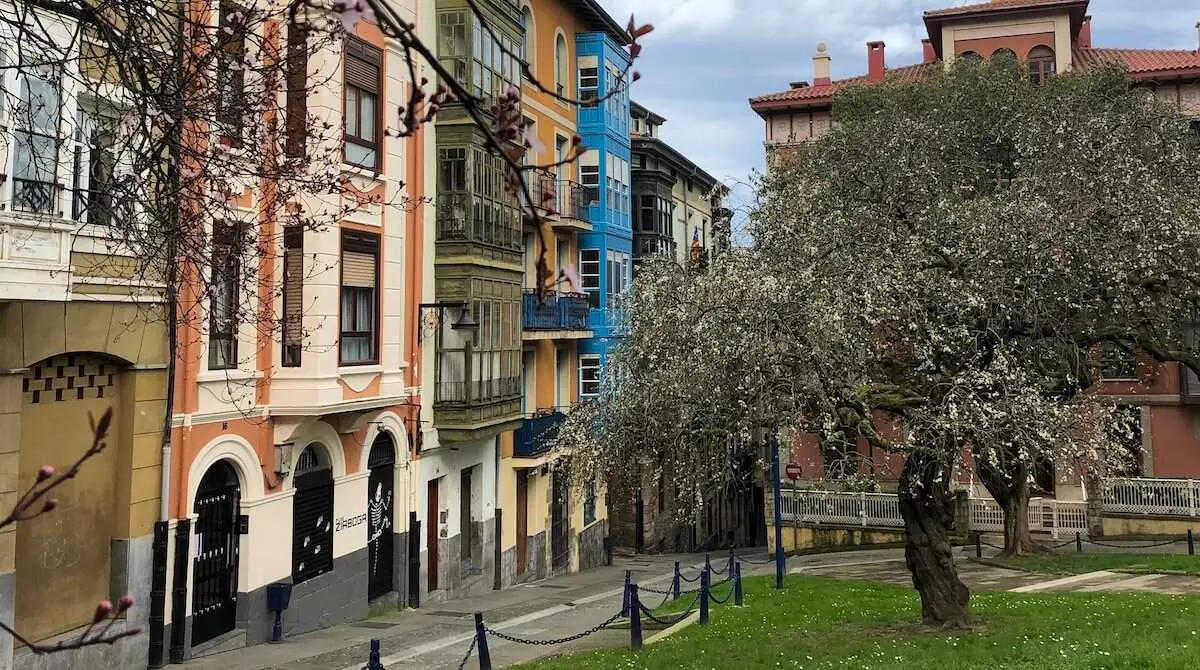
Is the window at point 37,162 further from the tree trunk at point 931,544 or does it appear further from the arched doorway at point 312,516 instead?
the tree trunk at point 931,544

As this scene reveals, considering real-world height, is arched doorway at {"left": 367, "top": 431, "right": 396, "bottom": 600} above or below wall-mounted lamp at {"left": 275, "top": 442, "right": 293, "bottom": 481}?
below

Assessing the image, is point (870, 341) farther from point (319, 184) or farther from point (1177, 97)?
point (1177, 97)

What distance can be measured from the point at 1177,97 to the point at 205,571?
36265mm

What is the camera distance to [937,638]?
12133 mm

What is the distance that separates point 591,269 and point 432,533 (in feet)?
41.5

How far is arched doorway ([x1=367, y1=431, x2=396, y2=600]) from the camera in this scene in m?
19.3

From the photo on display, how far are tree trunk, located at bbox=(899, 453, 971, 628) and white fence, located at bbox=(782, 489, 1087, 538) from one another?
51.3ft

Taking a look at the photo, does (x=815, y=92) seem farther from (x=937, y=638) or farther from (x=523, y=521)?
(x=937, y=638)

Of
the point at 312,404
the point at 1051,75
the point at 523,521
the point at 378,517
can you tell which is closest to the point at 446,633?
the point at 378,517

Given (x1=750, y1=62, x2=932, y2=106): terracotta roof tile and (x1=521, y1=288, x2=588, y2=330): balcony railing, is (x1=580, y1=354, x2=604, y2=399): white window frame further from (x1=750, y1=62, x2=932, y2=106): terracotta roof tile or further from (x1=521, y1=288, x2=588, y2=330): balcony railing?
(x1=750, y1=62, x2=932, y2=106): terracotta roof tile

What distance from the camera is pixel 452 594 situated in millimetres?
22172

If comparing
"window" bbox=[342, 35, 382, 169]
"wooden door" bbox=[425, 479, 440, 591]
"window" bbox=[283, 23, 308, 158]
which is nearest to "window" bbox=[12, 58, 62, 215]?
"window" bbox=[283, 23, 308, 158]

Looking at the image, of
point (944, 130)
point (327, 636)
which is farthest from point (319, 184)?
point (944, 130)

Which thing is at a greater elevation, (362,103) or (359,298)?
(362,103)
